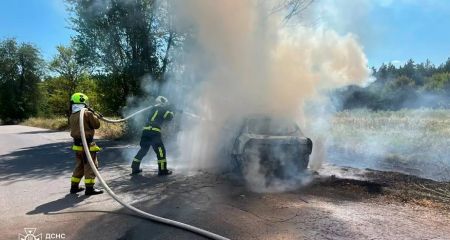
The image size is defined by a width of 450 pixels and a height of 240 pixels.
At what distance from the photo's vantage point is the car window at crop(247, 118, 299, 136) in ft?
25.8

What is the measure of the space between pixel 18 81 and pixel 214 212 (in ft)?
187

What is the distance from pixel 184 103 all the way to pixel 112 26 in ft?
22.5

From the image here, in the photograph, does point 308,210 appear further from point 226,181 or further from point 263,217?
point 226,181

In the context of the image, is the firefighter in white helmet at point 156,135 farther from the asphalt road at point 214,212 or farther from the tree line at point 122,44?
the tree line at point 122,44

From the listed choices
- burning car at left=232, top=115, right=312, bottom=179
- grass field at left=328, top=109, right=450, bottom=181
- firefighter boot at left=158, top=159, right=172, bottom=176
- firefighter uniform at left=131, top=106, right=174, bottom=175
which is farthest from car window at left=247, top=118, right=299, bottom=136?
grass field at left=328, top=109, right=450, bottom=181

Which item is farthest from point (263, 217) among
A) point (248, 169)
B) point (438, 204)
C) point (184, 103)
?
point (184, 103)

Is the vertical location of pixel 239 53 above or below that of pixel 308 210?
above

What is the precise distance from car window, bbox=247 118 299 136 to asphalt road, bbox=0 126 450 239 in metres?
1.31

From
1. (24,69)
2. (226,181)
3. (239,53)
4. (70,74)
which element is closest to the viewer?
(226,181)

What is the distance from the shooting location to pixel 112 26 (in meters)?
16.5

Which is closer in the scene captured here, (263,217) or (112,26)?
(263,217)

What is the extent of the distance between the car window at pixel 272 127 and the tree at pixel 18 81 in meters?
53.2

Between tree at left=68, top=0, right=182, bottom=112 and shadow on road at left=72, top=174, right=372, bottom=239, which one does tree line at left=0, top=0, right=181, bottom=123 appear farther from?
shadow on road at left=72, top=174, right=372, bottom=239

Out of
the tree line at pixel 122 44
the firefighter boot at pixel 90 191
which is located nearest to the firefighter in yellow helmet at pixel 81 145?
the firefighter boot at pixel 90 191
